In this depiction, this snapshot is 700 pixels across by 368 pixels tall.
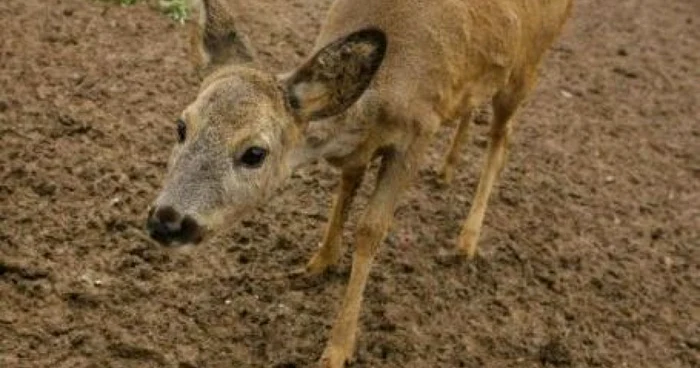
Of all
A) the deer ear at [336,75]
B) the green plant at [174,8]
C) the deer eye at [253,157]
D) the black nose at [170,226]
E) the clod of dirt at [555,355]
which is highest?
the green plant at [174,8]

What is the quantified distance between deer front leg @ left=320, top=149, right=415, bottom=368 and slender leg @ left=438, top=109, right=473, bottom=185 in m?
1.54

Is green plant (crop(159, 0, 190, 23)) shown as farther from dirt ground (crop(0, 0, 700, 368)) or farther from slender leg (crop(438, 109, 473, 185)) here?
slender leg (crop(438, 109, 473, 185))

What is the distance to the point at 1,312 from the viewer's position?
174 inches

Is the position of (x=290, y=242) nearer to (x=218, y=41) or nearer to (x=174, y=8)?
(x=218, y=41)

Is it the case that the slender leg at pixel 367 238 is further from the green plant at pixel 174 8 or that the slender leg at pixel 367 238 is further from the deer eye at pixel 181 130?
the green plant at pixel 174 8

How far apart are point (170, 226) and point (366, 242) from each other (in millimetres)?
1146

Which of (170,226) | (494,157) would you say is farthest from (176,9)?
(170,226)

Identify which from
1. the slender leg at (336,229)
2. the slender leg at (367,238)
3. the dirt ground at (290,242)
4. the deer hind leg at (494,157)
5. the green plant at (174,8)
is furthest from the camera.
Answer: the green plant at (174,8)

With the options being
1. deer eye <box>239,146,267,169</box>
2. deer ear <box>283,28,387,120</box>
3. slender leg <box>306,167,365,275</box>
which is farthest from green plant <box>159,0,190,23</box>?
deer eye <box>239,146,267,169</box>

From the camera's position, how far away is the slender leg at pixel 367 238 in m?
4.27

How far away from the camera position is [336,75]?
3723mm

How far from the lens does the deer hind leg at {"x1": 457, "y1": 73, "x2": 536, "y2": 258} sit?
17.1 ft

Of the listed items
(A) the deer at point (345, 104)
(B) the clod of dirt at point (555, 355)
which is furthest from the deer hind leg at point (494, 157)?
(B) the clod of dirt at point (555, 355)

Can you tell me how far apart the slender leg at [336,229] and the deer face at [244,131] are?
917 millimetres
